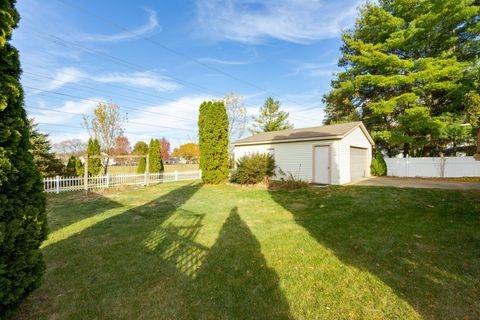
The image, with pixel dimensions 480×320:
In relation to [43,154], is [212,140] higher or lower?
higher

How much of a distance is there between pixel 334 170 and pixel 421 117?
7696 millimetres

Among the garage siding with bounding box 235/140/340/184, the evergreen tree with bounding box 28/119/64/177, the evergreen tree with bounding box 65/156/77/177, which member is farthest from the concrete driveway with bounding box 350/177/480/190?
the evergreen tree with bounding box 28/119/64/177

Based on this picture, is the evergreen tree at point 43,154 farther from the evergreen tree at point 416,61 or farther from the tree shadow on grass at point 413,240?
the evergreen tree at point 416,61

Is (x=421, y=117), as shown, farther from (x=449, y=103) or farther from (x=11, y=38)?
(x=11, y=38)

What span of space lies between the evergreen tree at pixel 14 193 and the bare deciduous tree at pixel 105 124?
52.8ft

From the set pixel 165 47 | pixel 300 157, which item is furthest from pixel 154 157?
pixel 300 157

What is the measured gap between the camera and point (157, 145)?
1695 cm

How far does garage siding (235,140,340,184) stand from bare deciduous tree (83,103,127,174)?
1268 centimetres

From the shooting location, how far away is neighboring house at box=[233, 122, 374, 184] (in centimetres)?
1151

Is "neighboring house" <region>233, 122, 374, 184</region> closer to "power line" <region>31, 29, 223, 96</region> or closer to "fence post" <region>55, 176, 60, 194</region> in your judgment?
"power line" <region>31, 29, 223, 96</region>

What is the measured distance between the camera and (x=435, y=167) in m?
13.8

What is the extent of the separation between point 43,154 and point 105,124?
18.2 feet

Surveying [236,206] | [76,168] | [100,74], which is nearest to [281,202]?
[236,206]

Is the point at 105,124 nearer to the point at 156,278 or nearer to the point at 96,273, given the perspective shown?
the point at 96,273
